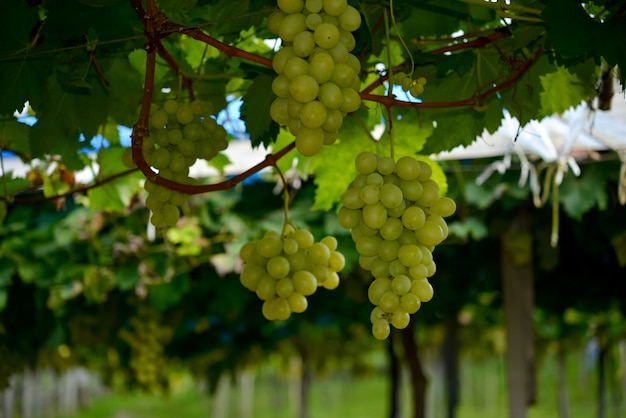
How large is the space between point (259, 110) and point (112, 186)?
844mm

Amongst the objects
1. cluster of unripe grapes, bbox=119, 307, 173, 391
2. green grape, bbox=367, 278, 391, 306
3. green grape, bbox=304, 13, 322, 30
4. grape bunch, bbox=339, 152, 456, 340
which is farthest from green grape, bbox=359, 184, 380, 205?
cluster of unripe grapes, bbox=119, 307, 173, 391

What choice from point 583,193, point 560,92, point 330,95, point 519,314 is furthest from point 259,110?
point 519,314

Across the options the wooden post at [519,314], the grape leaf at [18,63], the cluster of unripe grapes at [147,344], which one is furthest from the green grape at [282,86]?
the cluster of unripe grapes at [147,344]

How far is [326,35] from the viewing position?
83 centimetres

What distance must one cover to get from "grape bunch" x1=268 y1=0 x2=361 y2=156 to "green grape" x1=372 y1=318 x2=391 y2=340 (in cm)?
23

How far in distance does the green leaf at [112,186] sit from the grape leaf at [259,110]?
0.56 metres

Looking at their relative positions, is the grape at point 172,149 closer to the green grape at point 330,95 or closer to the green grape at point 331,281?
the green grape at point 331,281

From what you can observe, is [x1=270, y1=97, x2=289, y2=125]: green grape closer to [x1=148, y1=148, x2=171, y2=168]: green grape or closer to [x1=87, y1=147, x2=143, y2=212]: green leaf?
[x1=148, y1=148, x2=171, y2=168]: green grape

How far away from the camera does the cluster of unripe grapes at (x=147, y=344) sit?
4395mm

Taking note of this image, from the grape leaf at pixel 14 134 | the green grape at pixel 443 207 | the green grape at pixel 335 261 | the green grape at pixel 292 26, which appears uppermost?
the grape leaf at pixel 14 134

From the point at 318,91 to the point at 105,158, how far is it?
1.14 metres

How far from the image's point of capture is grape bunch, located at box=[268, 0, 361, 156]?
0.82 metres

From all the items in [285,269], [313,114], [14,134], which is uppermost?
[14,134]

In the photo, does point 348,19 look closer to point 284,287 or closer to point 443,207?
point 443,207
